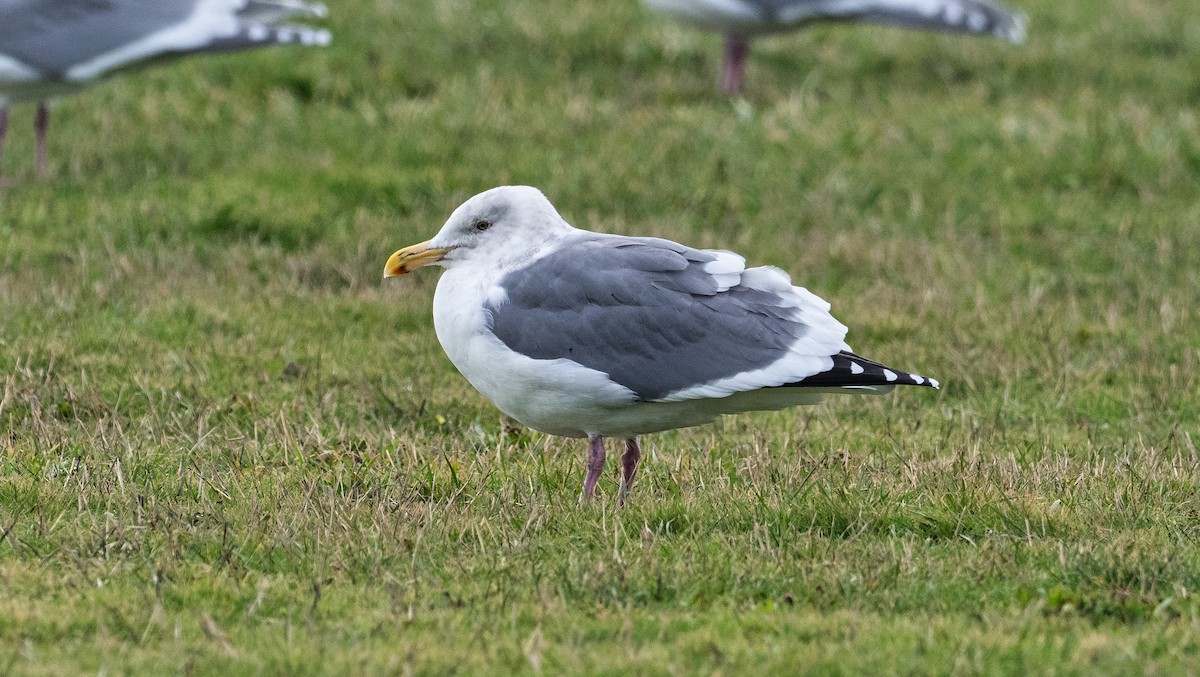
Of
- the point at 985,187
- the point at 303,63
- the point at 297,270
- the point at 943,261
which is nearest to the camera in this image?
the point at 297,270

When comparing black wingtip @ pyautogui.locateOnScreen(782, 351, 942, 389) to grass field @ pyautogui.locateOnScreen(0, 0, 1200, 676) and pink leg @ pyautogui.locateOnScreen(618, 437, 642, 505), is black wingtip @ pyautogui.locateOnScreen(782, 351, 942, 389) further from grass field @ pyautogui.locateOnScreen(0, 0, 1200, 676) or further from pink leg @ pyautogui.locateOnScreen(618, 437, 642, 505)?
pink leg @ pyautogui.locateOnScreen(618, 437, 642, 505)

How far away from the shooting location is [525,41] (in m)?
13.1

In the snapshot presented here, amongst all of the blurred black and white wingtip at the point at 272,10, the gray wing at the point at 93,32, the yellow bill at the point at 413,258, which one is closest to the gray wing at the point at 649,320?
the yellow bill at the point at 413,258

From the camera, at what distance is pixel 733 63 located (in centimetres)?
1271

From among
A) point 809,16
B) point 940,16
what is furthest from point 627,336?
point 940,16

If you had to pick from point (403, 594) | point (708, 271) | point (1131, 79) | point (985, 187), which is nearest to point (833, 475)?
point (708, 271)

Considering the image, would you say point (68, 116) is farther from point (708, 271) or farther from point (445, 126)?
point (708, 271)

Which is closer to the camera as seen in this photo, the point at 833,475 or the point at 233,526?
the point at 233,526

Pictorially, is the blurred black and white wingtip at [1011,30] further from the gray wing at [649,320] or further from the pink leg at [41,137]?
the gray wing at [649,320]

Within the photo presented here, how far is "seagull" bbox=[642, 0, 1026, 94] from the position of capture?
12.5 m

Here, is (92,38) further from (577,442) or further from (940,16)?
(940,16)

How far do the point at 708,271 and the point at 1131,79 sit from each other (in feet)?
28.1

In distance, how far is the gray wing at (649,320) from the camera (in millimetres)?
5512

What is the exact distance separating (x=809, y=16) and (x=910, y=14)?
2.88 feet
